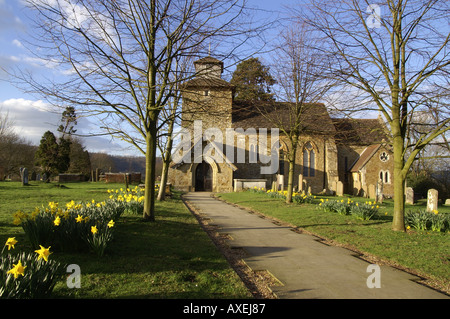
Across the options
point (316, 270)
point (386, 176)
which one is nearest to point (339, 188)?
point (386, 176)

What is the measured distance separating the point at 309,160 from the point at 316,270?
1159 inches

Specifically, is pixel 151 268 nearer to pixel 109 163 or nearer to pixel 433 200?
pixel 433 200

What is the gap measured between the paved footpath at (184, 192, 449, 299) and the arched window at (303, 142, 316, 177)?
25482mm

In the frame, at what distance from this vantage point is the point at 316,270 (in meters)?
5.55

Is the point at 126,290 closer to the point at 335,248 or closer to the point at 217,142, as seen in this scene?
the point at 335,248

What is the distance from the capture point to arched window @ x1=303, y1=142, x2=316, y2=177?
3375 centimetres

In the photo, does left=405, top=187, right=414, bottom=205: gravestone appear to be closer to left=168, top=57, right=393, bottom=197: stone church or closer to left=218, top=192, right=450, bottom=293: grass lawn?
left=168, top=57, right=393, bottom=197: stone church

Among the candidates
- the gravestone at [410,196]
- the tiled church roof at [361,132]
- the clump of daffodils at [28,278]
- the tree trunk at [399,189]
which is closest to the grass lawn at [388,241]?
the tree trunk at [399,189]

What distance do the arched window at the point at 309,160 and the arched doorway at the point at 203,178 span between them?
1069 centimetres

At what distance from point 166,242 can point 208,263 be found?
1.64m

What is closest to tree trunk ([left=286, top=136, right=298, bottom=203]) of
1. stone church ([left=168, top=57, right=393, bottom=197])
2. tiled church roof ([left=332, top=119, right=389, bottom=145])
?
tiled church roof ([left=332, top=119, right=389, bottom=145])

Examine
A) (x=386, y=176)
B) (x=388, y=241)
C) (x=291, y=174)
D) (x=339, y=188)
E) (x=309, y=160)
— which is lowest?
(x=388, y=241)

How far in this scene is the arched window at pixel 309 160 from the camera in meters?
33.8

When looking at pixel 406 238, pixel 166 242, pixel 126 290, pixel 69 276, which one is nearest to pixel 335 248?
pixel 406 238
